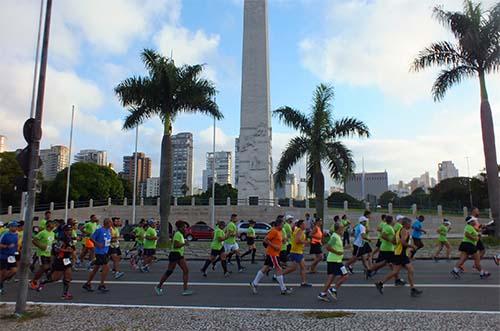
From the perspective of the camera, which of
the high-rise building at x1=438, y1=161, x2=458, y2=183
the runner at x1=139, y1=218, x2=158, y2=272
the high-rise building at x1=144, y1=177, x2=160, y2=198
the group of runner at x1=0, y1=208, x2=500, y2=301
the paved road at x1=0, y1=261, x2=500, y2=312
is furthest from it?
the high-rise building at x1=438, y1=161, x2=458, y2=183

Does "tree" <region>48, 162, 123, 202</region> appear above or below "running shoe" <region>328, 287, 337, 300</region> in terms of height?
above

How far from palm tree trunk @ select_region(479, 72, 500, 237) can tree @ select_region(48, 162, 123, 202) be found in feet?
174

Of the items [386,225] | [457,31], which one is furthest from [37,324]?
[457,31]

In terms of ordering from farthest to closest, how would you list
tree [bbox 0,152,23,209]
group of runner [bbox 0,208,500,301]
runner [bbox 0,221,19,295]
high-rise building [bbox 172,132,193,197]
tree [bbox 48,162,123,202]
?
high-rise building [bbox 172,132,193,197] < tree [bbox 48,162,123,202] < tree [bbox 0,152,23,209] < runner [bbox 0,221,19,295] < group of runner [bbox 0,208,500,301]

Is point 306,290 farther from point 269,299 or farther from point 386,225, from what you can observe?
point 386,225

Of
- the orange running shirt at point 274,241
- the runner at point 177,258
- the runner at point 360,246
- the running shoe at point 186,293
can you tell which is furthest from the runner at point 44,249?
the runner at point 360,246

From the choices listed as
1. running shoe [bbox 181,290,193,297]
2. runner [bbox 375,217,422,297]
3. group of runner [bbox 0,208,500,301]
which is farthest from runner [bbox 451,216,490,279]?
running shoe [bbox 181,290,193,297]

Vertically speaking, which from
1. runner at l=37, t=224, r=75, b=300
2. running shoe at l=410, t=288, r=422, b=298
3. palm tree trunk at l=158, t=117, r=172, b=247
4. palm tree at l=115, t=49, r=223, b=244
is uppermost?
palm tree at l=115, t=49, r=223, b=244

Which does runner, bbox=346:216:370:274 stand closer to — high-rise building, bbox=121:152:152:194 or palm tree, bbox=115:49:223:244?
palm tree, bbox=115:49:223:244

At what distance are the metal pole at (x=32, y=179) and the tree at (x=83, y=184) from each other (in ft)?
182

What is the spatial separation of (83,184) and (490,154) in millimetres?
54135

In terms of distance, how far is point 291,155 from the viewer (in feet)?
76.6

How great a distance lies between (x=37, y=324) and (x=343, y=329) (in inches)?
191

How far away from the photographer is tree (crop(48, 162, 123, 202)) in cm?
6159
